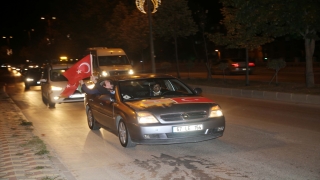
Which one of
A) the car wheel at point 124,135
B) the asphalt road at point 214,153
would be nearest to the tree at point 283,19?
the asphalt road at point 214,153

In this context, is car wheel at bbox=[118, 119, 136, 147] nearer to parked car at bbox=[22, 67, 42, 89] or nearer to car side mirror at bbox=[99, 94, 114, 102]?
car side mirror at bbox=[99, 94, 114, 102]

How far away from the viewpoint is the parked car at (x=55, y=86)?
16.6 metres

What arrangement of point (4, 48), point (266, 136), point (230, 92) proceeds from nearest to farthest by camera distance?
point (266, 136), point (230, 92), point (4, 48)

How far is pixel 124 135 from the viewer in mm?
8531

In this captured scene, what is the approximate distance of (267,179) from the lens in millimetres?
6051

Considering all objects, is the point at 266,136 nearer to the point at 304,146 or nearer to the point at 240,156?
the point at 304,146

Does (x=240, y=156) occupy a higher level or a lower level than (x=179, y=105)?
lower

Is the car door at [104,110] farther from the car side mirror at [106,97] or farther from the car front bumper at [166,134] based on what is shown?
the car front bumper at [166,134]

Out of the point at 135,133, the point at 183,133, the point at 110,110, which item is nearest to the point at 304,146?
the point at 183,133

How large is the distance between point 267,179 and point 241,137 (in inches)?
124

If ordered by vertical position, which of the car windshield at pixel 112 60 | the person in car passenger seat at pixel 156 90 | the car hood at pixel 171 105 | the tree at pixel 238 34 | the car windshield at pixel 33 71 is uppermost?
the tree at pixel 238 34

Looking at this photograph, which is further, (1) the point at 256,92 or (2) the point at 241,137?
(1) the point at 256,92

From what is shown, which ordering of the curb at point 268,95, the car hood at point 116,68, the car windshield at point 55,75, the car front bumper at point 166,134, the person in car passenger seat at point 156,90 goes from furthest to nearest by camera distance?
the car hood at point 116,68, the car windshield at point 55,75, the curb at point 268,95, the person in car passenger seat at point 156,90, the car front bumper at point 166,134

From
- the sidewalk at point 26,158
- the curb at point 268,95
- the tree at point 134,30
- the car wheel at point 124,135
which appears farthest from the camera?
the tree at point 134,30
